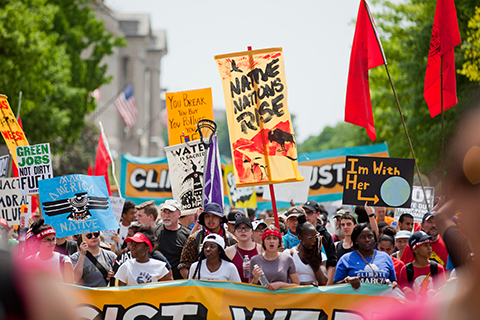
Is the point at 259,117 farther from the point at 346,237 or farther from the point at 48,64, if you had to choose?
the point at 48,64

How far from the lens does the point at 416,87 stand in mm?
23984

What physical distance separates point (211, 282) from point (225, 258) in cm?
38

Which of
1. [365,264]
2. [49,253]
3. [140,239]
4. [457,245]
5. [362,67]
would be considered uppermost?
[362,67]

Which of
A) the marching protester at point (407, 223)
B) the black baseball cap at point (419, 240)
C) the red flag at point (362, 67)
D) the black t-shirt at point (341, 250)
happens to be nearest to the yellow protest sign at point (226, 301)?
the black baseball cap at point (419, 240)

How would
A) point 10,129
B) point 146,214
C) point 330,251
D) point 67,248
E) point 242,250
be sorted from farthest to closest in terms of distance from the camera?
point 10,129 → point 146,214 → point 67,248 → point 330,251 → point 242,250

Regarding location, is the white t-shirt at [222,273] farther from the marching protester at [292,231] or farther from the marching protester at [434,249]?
the marching protester at [434,249]

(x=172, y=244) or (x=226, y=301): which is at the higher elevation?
A: (x=172, y=244)

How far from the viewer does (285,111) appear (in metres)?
7.91

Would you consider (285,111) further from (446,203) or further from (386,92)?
(386,92)

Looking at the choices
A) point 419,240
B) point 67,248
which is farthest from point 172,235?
point 419,240

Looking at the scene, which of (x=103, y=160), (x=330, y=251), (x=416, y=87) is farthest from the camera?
(x=416, y=87)

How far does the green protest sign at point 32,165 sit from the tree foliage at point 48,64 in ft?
42.3

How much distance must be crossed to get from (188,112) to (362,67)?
10.5 ft

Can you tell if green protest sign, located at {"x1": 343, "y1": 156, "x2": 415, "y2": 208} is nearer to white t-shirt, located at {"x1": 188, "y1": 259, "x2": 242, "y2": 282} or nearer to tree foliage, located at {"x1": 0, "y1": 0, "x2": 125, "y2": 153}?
white t-shirt, located at {"x1": 188, "y1": 259, "x2": 242, "y2": 282}
